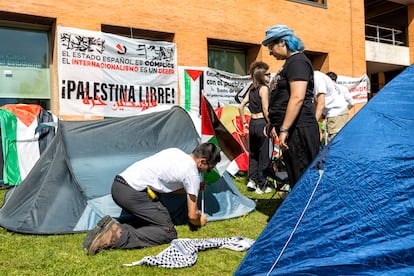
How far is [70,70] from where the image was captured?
379 inches

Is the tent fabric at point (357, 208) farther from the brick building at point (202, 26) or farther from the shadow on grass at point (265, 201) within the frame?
the brick building at point (202, 26)

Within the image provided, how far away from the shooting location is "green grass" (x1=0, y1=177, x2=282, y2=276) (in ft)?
11.2

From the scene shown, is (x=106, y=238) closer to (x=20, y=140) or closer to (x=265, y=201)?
(x=265, y=201)

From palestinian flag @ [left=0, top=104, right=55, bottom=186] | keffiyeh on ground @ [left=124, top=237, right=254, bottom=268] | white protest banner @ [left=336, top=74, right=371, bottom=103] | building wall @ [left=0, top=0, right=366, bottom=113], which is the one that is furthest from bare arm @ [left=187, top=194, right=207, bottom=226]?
white protest banner @ [left=336, top=74, right=371, bottom=103]

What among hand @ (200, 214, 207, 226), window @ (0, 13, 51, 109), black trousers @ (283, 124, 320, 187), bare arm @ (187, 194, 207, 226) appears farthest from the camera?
window @ (0, 13, 51, 109)

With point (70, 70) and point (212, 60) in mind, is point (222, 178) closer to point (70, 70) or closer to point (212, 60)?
point (70, 70)

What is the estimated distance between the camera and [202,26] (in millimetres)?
11852

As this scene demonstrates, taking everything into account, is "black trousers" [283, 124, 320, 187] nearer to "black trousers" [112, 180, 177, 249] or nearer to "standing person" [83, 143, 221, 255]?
"standing person" [83, 143, 221, 255]

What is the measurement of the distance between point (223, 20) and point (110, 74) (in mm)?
3853

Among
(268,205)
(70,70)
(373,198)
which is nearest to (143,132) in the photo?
(268,205)

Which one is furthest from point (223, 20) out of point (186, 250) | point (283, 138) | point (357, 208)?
point (357, 208)

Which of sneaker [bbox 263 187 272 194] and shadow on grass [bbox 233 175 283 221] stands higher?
sneaker [bbox 263 187 272 194]

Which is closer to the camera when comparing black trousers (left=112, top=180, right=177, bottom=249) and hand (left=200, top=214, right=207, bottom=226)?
black trousers (left=112, top=180, right=177, bottom=249)

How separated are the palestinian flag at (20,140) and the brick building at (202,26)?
1.68 m
